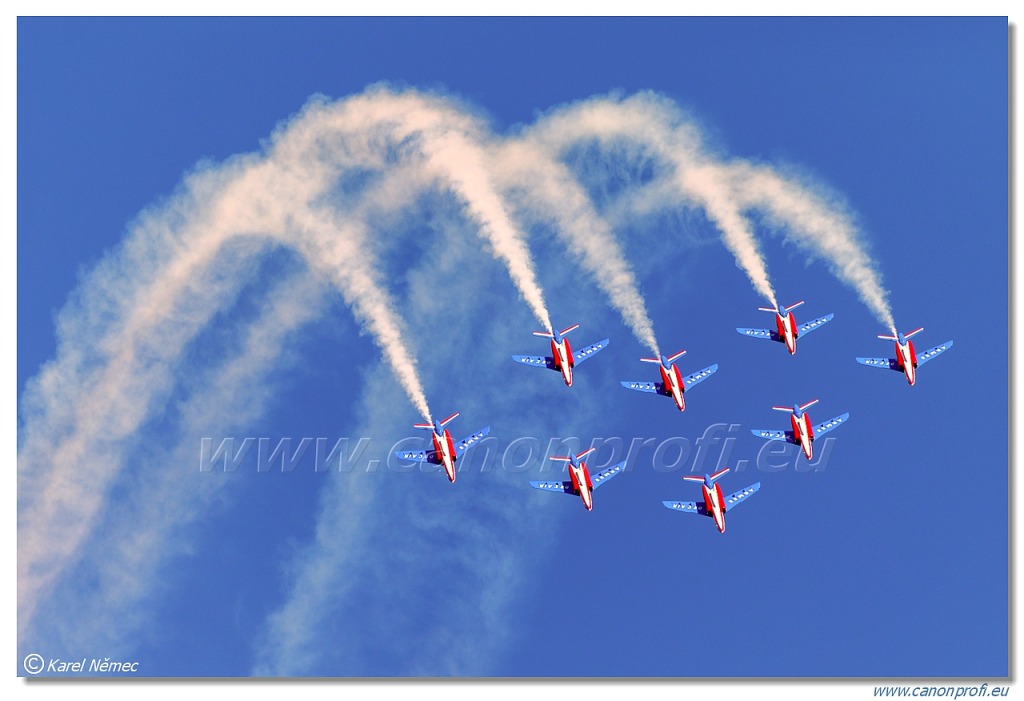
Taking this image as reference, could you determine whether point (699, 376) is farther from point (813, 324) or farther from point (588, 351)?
point (813, 324)

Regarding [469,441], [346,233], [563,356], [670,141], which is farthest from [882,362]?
[346,233]

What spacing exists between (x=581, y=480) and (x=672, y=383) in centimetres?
640

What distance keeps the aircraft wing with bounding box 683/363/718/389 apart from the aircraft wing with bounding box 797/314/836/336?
4436 millimetres

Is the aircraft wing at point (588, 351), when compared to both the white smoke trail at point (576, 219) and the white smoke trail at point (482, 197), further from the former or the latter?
the white smoke trail at point (482, 197)

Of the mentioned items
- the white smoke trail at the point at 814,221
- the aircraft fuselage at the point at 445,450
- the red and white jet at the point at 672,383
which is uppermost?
the white smoke trail at the point at 814,221

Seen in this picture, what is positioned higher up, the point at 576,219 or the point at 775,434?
the point at 576,219

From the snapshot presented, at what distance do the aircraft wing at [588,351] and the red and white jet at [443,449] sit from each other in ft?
17.8

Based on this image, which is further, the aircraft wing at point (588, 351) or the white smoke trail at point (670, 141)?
the aircraft wing at point (588, 351)

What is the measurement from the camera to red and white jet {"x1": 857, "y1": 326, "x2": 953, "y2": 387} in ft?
298

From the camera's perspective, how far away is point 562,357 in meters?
89.6

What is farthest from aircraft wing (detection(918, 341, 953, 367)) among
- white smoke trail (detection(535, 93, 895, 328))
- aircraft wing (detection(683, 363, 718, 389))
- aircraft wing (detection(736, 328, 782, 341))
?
aircraft wing (detection(683, 363, 718, 389))

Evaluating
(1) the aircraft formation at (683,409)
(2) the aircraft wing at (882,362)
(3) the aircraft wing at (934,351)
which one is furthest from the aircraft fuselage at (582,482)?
(3) the aircraft wing at (934,351)

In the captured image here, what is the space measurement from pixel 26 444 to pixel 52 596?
7.60 metres

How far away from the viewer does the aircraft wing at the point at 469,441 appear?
3538 inches
